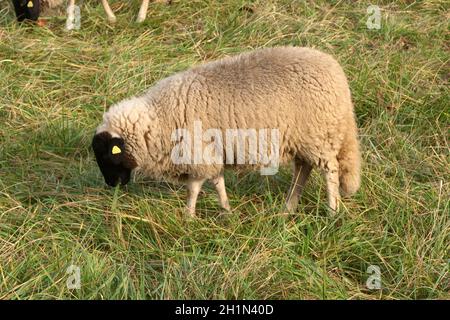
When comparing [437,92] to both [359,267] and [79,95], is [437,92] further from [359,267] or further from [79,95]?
[79,95]

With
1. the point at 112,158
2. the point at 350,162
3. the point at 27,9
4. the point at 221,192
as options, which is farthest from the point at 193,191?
the point at 27,9

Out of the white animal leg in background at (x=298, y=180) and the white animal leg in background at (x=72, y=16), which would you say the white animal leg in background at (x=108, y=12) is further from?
the white animal leg in background at (x=298, y=180)

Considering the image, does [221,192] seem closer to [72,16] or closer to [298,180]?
[298,180]

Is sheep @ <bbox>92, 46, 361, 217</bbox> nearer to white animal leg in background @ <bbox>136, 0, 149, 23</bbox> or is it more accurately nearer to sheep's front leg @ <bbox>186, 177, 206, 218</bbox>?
sheep's front leg @ <bbox>186, 177, 206, 218</bbox>

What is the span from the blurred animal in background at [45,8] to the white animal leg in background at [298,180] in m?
3.10

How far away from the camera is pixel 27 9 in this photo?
23.4 feet

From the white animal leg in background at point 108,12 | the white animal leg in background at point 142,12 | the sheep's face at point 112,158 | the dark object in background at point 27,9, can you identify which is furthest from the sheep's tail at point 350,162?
the dark object in background at point 27,9

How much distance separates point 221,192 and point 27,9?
340 centimetres

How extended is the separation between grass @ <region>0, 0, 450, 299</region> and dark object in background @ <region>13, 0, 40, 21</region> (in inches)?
5.6

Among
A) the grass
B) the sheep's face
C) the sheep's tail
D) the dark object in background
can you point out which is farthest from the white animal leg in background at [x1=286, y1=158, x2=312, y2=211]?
the dark object in background

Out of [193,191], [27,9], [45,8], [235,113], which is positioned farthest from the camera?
[45,8]

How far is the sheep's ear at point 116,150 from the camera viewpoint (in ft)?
14.8

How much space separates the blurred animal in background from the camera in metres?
7.14
